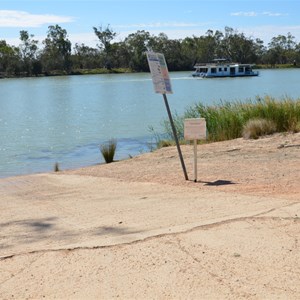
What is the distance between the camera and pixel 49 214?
7.13 metres

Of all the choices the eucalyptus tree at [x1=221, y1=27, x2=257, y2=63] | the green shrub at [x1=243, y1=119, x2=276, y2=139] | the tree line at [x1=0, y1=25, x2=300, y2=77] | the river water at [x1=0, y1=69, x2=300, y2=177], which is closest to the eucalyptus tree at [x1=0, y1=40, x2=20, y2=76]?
the tree line at [x1=0, y1=25, x2=300, y2=77]

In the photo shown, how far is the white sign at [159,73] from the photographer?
29.6ft

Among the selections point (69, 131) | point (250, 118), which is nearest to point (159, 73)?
point (250, 118)

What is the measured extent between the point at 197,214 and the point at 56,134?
21.0m

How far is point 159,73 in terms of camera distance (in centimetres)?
909

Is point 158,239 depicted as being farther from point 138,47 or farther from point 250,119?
point 138,47

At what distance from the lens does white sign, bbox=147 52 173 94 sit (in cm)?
901

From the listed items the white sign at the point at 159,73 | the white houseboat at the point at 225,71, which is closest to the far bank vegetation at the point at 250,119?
the white sign at the point at 159,73

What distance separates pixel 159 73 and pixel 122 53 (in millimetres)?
130554

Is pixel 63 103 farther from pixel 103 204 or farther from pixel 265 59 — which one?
pixel 265 59

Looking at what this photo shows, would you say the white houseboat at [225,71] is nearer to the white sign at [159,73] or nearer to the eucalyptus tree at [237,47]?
the eucalyptus tree at [237,47]

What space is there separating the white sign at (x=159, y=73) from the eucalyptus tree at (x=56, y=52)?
126245 millimetres

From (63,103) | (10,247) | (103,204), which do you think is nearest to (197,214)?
(103,204)

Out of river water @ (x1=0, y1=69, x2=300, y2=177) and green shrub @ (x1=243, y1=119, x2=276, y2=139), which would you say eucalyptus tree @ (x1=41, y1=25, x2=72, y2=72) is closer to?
river water @ (x1=0, y1=69, x2=300, y2=177)
